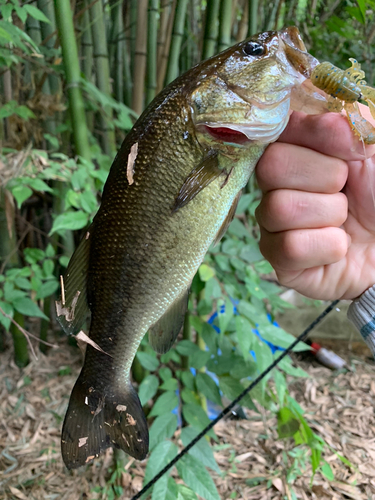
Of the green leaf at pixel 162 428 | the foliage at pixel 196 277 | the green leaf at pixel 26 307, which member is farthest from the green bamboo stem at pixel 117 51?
the green leaf at pixel 162 428

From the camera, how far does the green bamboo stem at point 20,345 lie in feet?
5.07

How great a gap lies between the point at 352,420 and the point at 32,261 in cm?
150

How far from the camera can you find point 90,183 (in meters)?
1.05

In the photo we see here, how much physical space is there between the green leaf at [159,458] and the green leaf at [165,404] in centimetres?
8

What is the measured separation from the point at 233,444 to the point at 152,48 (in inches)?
65.0

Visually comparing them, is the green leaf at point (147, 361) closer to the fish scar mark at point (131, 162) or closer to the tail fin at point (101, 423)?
the tail fin at point (101, 423)

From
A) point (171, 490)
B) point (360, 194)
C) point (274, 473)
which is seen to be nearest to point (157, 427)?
point (171, 490)

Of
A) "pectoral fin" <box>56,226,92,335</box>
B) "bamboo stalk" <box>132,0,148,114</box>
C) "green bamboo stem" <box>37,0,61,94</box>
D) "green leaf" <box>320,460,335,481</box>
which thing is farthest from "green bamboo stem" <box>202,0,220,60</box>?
"green leaf" <box>320,460,335,481</box>

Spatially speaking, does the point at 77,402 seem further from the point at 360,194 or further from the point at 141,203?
the point at 360,194

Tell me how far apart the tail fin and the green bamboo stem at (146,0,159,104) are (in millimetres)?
1227

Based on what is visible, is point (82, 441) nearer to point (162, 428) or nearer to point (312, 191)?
point (162, 428)

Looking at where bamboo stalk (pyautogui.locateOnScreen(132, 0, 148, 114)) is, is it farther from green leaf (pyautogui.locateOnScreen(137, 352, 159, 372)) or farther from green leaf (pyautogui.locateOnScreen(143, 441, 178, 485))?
green leaf (pyautogui.locateOnScreen(143, 441, 178, 485))

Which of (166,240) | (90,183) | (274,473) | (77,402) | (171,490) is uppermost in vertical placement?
(166,240)

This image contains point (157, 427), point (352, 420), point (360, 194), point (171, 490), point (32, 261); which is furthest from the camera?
point (352, 420)
